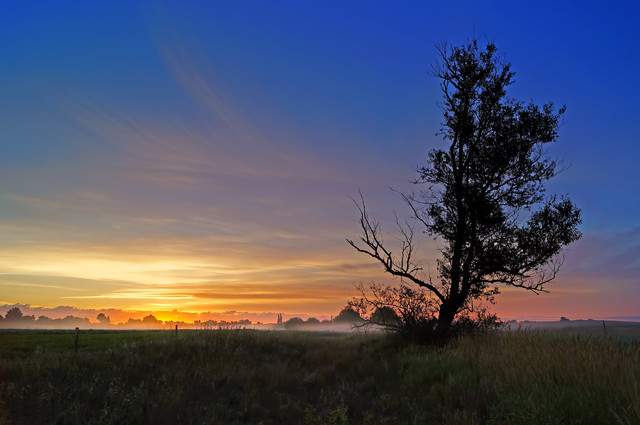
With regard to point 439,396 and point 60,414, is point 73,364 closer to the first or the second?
point 60,414

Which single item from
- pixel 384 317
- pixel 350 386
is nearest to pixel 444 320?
pixel 384 317

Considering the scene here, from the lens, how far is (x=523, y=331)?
15000 mm

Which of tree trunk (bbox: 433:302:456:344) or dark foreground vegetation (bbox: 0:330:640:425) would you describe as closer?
dark foreground vegetation (bbox: 0:330:640:425)

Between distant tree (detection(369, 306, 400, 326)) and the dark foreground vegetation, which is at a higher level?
distant tree (detection(369, 306, 400, 326))

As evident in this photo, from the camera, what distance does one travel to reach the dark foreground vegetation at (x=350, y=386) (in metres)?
7.93

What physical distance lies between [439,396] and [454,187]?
12.8 m

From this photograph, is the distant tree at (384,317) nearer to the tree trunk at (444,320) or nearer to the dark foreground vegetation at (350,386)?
the dark foreground vegetation at (350,386)

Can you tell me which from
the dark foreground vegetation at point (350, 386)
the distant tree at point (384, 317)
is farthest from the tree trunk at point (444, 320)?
the distant tree at point (384, 317)

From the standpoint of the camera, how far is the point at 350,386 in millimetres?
14656

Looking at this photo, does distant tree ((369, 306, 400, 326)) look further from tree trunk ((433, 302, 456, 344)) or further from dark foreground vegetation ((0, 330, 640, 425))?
tree trunk ((433, 302, 456, 344))

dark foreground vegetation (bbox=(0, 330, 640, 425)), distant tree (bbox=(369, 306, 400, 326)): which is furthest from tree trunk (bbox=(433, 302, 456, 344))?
distant tree (bbox=(369, 306, 400, 326))

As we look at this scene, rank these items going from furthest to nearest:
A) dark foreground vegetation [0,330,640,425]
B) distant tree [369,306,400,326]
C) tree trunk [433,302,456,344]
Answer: distant tree [369,306,400,326] → tree trunk [433,302,456,344] → dark foreground vegetation [0,330,640,425]

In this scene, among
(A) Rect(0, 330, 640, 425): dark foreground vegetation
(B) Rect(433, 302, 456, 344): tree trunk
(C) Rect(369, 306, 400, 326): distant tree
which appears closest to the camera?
(A) Rect(0, 330, 640, 425): dark foreground vegetation

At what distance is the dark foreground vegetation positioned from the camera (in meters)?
7.93
